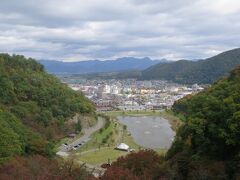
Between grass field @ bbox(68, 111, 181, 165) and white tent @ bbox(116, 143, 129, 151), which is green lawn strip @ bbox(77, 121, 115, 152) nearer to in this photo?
grass field @ bbox(68, 111, 181, 165)

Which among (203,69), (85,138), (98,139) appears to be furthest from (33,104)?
(203,69)

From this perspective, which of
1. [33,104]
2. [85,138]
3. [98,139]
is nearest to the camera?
[33,104]

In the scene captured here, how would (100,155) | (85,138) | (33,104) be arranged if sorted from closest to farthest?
1. (100,155)
2. (33,104)
3. (85,138)

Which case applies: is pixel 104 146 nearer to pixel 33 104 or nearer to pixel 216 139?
pixel 33 104

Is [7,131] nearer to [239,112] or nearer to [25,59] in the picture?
[239,112]

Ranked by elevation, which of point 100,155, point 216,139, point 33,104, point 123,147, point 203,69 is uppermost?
point 203,69

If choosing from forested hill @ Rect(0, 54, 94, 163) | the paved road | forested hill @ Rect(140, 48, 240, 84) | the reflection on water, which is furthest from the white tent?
forested hill @ Rect(140, 48, 240, 84)
